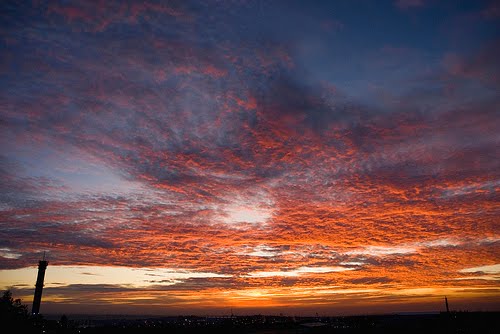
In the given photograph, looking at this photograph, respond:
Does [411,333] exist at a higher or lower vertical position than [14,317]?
lower

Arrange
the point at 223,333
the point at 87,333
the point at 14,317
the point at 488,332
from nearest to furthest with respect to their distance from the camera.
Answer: the point at 14,317 → the point at 488,332 → the point at 87,333 → the point at 223,333

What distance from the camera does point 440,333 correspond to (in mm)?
81812

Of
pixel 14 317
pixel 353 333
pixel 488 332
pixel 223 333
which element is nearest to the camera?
pixel 14 317

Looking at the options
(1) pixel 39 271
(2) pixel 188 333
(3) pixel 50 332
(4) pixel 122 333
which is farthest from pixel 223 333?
(1) pixel 39 271

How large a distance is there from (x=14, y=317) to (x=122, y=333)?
143 feet

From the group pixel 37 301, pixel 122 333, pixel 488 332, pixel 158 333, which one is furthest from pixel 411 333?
pixel 37 301

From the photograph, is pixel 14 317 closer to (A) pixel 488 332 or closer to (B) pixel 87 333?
(B) pixel 87 333

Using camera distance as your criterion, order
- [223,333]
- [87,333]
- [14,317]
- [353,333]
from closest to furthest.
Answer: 1. [14,317]
2. [87,333]
3. [353,333]
4. [223,333]

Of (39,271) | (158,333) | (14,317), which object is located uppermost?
(39,271)

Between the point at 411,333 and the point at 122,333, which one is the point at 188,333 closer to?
the point at 122,333

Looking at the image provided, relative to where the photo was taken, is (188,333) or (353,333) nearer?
(353,333)

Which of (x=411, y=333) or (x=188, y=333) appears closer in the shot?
(x=411, y=333)

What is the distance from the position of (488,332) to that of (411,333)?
18.8 meters

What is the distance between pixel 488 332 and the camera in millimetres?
77125
